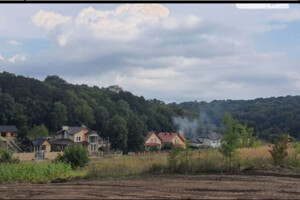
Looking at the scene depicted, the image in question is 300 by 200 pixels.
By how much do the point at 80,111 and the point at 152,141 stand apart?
46.2 ft

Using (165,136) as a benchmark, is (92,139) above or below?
below

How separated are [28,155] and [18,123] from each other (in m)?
26.6

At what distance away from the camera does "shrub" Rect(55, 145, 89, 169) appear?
20047 millimetres

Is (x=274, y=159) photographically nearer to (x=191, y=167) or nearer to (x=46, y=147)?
(x=191, y=167)

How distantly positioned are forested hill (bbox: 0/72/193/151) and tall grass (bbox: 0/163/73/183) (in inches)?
1414

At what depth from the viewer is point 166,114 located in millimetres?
65125

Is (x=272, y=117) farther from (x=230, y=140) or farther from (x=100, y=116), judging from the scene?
(x=100, y=116)

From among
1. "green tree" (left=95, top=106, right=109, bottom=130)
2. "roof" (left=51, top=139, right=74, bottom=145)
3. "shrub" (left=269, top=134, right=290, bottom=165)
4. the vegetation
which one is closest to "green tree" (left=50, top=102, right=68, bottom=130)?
"green tree" (left=95, top=106, right=109, bottom=130)

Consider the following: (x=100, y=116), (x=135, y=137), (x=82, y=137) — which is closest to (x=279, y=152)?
(x=135, y=137)

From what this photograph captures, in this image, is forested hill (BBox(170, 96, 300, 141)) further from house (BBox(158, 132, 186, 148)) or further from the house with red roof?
the house with red roof

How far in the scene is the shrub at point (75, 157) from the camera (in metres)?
20.0

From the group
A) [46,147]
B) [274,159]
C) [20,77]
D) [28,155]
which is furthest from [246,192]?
[20,77]

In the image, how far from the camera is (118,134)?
50.9 meters

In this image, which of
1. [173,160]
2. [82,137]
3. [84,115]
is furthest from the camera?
[84,115]
